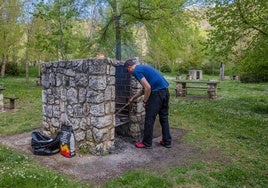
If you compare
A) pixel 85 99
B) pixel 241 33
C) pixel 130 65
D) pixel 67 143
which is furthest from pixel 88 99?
pixel 241 33

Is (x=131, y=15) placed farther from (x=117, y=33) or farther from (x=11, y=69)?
(x=11, y=69)

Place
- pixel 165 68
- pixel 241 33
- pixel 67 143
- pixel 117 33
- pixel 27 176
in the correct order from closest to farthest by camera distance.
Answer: pixel 27 176
pixel 67 143
pixel 241 33
pixel 117 33
pixel 165 68

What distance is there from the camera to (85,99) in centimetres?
488

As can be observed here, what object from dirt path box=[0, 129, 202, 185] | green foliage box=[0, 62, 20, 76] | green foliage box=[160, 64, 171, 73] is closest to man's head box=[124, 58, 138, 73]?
dirt path box=[0, 129, 202, 185]

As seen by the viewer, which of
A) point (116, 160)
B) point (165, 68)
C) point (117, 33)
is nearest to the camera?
point (116, 160)

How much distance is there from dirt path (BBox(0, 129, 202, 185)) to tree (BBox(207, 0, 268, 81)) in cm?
542

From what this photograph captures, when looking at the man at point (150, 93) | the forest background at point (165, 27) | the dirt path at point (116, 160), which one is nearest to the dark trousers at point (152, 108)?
the man at point (150, 93)

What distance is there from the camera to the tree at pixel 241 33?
875 cm

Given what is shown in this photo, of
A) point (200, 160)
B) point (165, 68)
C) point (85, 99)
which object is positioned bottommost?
point (200, 160)

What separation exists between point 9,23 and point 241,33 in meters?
15.2

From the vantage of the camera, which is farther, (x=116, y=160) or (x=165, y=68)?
(x=165, y=68)

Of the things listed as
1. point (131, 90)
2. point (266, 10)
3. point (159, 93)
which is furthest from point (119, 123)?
point (266, 10)

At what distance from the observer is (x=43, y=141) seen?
16.1 feet

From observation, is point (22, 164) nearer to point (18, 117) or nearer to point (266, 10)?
point (18, 117)
